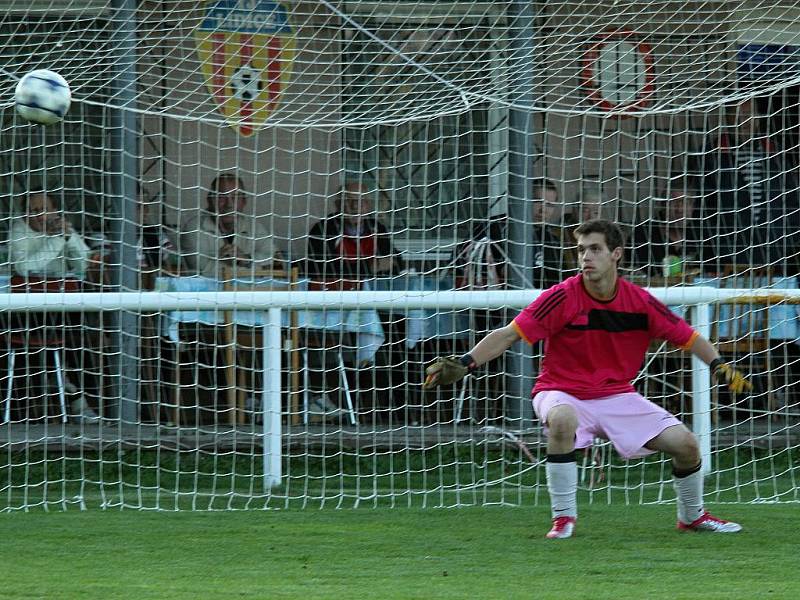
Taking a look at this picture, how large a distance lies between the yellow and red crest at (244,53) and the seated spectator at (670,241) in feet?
9.14

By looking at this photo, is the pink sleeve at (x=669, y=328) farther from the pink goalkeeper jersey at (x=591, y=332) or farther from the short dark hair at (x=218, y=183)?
the short dark hair at (x=218, y=183)

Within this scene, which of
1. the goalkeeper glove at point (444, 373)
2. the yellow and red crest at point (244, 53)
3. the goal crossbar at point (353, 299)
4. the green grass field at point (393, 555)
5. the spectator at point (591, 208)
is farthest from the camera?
the yellow and red crest at point (244, 53)

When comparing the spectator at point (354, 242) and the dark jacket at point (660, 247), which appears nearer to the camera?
the dark jacket at point (660, 247)

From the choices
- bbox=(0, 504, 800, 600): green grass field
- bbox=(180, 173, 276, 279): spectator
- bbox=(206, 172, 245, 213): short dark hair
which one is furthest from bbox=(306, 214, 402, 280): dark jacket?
bbox=(0, 504, 800, 600): green grass field

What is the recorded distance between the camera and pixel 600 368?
6.10 meters

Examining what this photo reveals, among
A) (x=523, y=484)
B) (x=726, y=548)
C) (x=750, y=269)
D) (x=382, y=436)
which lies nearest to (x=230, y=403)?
(x=382, y=436)

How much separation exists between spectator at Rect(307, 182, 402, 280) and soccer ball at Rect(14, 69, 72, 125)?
2.49m

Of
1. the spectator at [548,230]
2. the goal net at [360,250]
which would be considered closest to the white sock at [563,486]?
the goal net at [360,250]

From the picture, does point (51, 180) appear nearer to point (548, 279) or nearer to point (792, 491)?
point (548, 279)

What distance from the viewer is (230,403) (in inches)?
357

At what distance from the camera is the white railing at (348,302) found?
7.43 m

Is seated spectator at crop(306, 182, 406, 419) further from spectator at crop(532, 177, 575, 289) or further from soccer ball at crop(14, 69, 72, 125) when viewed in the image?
soccer ball at crop(14, 69, 72, 125)

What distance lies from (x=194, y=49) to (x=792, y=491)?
4656 millimetres

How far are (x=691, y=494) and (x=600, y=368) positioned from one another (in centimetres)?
68
